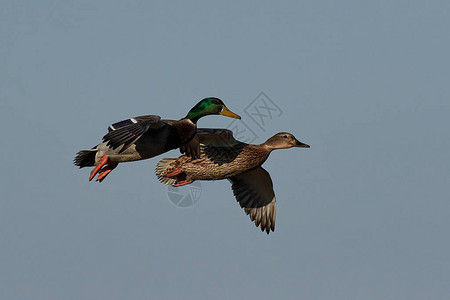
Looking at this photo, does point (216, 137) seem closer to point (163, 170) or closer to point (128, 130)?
point (163, 170)

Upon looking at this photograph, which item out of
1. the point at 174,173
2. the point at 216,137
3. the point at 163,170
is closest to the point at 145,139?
the point at 216,137

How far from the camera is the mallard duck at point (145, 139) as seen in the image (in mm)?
13245

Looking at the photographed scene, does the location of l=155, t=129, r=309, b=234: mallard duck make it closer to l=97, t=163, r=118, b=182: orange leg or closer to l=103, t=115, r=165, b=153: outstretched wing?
l=97, t=163, r=118, b=182: orange leg

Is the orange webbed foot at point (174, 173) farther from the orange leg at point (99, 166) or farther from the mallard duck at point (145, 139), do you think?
the orange leg at point (99, 166)

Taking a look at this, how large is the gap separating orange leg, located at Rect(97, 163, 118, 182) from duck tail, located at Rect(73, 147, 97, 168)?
0.67 ft

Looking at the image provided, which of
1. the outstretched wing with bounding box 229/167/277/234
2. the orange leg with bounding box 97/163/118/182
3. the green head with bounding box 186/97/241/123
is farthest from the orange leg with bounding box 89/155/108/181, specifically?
the outstretched wing with bounding box 229/167/277/234

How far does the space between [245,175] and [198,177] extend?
1.30 meters

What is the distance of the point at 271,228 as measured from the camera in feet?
57.0

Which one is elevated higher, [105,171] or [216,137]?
[216,137]

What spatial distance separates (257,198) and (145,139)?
3785 mm

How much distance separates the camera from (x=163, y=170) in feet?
55.0

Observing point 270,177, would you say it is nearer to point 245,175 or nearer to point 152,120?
point 245,175


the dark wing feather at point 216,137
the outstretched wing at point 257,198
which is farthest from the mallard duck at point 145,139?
the outstretched wing at point 257,198

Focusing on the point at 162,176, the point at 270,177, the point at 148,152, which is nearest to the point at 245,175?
the point at 270,177
